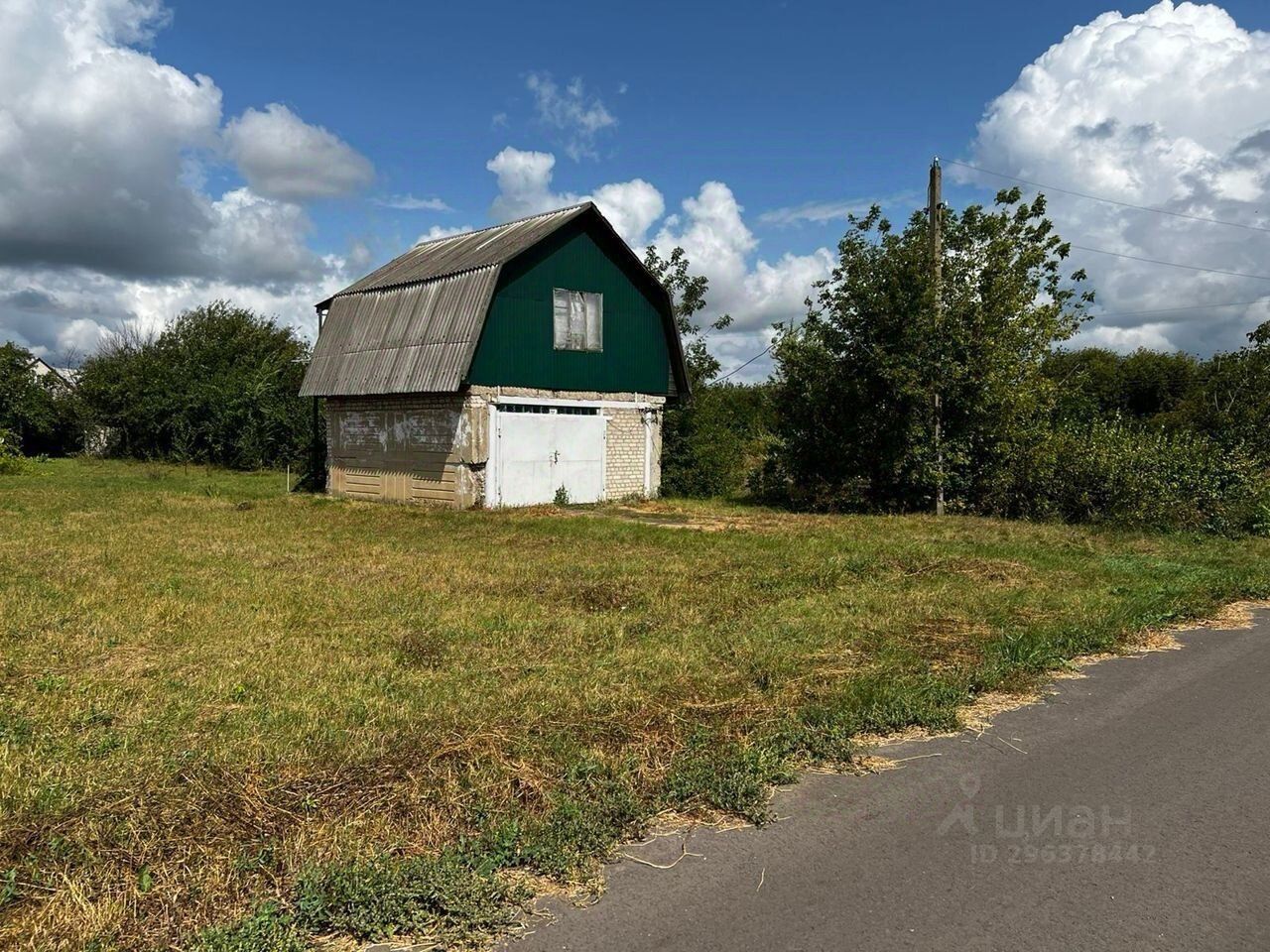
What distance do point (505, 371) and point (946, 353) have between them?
921 cm

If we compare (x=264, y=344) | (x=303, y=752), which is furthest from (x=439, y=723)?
(x=264, y=344)

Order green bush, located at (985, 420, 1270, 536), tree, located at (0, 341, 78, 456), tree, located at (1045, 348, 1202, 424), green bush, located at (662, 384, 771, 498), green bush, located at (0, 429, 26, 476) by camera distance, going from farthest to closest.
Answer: tree, located at (1045, 348, 1202, 424) → tree, located at (0, 341, 78, 456) → green bush, located at (0, 429, 26, 476) → green bush, located at (662, 384, 771, 498) → green bush, located at (985, 420, 1270, 536)

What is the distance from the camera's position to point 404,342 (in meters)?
19.2

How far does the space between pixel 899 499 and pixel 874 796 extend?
15.2 meters

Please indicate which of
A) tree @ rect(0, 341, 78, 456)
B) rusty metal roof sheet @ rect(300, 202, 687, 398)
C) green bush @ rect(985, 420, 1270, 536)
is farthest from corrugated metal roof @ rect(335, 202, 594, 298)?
tree @ rect(0, 341, 78, 456)

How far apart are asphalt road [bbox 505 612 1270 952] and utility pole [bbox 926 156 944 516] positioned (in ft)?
41.1

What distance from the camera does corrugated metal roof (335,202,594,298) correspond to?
60.1 ft

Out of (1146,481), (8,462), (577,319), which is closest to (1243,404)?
(1146,481)

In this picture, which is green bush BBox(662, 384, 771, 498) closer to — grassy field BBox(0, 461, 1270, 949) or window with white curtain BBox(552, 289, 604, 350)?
window with white curtain BBox(552, 289, 604, 350)

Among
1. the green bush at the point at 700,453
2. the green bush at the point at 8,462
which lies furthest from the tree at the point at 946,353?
the green bush at the point at 8,462

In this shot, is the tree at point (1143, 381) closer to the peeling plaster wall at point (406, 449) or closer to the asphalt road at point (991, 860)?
the peeling plaster wall at point (406, 449)

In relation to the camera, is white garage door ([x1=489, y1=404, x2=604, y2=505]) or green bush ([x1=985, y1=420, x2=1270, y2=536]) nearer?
green bush ([x1=985, y1=420, x2=1270, y2=536])

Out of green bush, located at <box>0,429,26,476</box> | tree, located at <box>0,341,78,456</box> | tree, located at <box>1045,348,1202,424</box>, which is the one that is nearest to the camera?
green bush, located at <box>0,429,26,476</box>

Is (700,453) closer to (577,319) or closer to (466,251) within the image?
(577,319)
